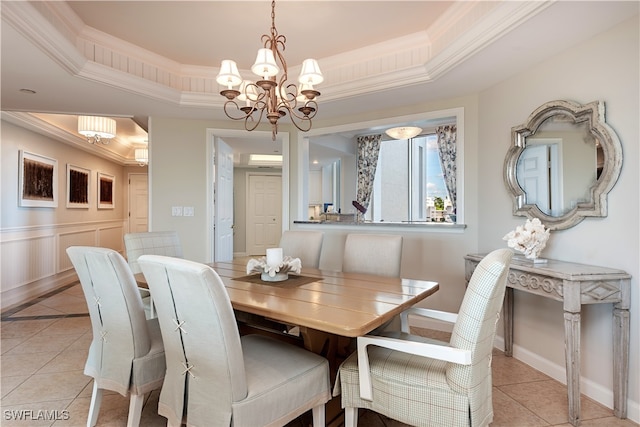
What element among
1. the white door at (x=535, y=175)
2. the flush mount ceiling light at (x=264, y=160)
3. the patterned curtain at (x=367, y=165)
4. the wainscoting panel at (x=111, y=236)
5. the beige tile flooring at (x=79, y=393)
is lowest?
the beige tile flooring at (x=79, y=393)

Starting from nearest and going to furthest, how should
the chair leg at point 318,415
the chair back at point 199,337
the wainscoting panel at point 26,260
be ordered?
the chair back at point 199,337
the chair leg at point 318,415
the wainscoting panel at point 26,260

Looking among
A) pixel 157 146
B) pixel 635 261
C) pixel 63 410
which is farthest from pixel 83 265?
pixel 635 261

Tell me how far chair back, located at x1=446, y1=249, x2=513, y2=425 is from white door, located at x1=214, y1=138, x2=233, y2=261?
10.9 ft

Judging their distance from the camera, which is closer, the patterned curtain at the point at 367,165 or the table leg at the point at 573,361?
the table leg at the point at 573,361

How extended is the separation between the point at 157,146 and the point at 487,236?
11.9 feet

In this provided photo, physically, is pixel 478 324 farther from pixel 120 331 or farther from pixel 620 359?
pixel 120 331

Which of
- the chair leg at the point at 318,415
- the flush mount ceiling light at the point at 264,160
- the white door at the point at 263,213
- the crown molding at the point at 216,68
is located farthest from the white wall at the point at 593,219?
the white door at the point at 263,213

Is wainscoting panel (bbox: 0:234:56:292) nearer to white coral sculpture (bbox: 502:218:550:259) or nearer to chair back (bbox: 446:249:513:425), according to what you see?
chair back (bbox: 446:249:513:425)

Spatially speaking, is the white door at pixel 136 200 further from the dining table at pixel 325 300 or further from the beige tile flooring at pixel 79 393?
the dining table at pixel 325 300

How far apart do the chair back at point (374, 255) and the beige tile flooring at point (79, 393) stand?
933 mm

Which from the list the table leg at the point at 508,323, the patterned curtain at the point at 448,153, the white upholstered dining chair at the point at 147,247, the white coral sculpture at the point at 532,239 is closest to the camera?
the white coral sculpture at the point at 532,239

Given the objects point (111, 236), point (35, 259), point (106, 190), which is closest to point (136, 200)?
point (106, 190)

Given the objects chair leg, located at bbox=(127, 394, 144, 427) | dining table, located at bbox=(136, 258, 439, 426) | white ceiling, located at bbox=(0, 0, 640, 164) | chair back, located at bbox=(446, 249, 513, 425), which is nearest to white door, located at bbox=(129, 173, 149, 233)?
white ceiling, located at bbox=(0, 0, 640, 164)

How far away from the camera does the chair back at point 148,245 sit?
2.57m
